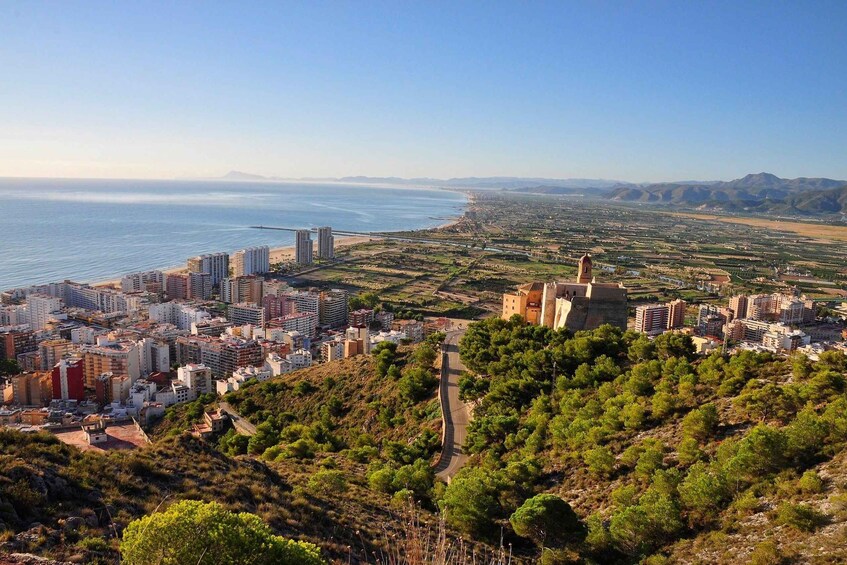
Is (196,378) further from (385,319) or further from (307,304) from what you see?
(385,319)

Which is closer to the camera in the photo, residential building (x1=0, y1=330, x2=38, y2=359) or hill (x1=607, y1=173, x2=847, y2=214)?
residential building (x1=0, y1=330, x2=38, y2=359)

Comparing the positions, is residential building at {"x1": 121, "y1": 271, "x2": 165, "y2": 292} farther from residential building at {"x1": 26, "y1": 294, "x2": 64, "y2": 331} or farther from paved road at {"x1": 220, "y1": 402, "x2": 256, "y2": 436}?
paved road at {"x1": 220, "y1": 402, "x2": 256, "y2": 436}

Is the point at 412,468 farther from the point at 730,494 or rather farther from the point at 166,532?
the point at 166,532

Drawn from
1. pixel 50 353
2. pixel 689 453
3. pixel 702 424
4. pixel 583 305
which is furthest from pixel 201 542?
pixel 50 353

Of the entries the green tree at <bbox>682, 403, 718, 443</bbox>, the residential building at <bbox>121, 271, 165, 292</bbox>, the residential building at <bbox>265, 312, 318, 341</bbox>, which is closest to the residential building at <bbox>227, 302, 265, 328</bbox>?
the residential building at <bbox>265, 312, 318, 341</bbox>

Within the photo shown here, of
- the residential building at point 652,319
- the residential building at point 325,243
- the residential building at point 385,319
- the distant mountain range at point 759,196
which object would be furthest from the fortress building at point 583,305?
the distant mountain range at point 759,196

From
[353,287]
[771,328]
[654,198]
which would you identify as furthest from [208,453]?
[654,198]
